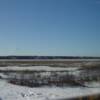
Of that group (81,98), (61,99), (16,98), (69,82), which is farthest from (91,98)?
(69,82)

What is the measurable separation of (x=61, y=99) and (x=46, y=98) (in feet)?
3.02

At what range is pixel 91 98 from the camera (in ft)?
40.8

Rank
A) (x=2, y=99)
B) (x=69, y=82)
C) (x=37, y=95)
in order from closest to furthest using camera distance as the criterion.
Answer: (x=2, y=99)
(x=37, y=95)
(x=69, y=82)

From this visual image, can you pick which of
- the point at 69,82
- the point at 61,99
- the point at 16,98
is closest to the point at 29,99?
the point at 16,98

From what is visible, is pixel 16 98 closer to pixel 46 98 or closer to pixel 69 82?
pixel 46 98

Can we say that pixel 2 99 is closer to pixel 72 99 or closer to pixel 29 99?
pixel 29 99

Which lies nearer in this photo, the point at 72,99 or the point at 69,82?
the point at 72,99

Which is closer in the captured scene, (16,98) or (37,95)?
(16,98)

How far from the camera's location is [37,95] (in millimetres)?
13727

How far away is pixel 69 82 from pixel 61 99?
8286mm

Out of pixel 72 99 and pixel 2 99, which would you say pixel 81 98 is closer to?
pixel 72 99

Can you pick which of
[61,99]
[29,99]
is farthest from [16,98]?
[61,99]

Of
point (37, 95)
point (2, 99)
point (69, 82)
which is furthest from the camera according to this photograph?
point (69, 82)

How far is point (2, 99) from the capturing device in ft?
40.2
